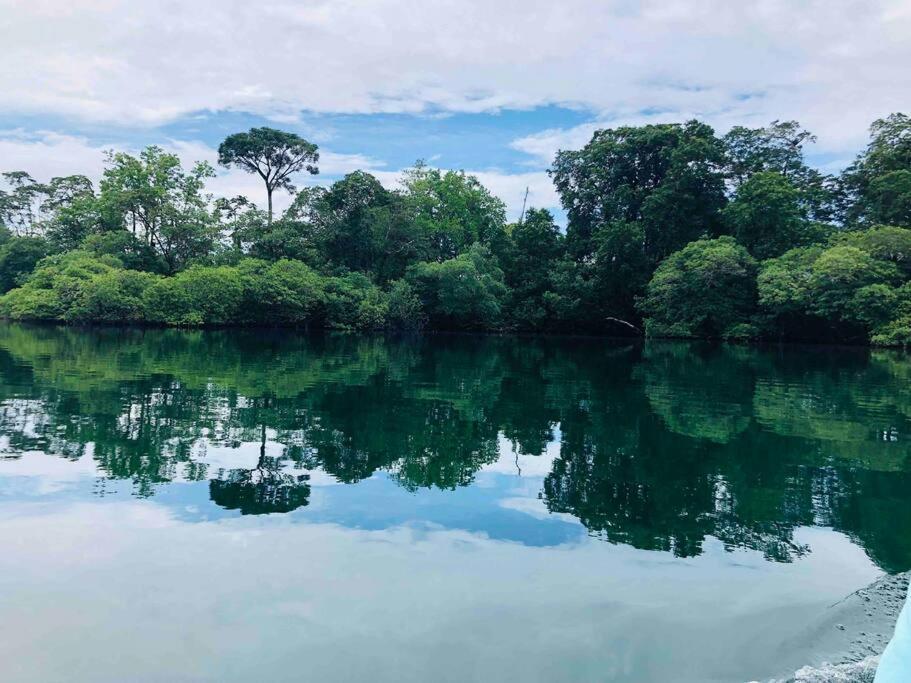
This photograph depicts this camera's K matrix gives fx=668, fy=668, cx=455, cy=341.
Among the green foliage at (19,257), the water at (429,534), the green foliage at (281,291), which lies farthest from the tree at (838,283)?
the green foliage at (19,257)

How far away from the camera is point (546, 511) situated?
6707 millimetres

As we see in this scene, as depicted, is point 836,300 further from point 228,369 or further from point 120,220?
point 120,220

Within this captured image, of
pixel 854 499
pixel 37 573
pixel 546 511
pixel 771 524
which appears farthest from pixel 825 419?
pixel 37 573

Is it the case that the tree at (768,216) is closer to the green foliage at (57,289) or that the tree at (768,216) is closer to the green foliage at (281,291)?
the green foliage at (281,291)

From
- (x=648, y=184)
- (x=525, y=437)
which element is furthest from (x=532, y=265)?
(x=525, y=437)

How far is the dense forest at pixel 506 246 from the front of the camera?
36344 millimetres

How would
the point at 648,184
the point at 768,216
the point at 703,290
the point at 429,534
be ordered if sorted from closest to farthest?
the point at 429,534 < the point at 703,290 < the point at 768,216 < the point at 648,184

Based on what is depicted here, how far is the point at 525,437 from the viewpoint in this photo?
403 inches

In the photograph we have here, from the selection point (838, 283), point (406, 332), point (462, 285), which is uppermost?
point (838, 283)

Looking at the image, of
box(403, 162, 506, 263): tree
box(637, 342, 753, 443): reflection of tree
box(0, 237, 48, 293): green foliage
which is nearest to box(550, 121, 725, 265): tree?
box(403, 162, 506, 263): tree

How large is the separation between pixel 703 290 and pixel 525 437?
29.5 meters

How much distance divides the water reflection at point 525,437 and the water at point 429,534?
2.2 inches

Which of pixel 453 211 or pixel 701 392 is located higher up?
pixel 453 211

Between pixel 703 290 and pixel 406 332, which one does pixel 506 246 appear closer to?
pixel 406 332
